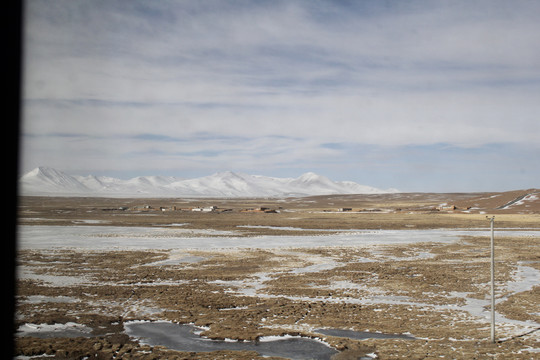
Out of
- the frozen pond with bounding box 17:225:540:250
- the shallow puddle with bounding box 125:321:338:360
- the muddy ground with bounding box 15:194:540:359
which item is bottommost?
the shallow puddle with bounding box 125:321:338:360

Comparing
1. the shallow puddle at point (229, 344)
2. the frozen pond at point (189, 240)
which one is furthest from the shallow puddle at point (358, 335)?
the frozen pond at point (189, 240)

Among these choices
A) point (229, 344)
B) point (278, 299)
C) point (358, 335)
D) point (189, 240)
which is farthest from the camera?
point (189, 240)

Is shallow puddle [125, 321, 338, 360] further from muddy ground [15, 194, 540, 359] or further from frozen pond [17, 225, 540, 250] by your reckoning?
frozen pond [17, 225, 540, 250]

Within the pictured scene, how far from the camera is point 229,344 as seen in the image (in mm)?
12172

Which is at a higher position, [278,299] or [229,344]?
[278,299]

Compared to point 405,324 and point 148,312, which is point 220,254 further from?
point 405,324

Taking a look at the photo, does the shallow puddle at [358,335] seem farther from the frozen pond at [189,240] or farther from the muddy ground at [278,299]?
the frozen pond at [189,240]

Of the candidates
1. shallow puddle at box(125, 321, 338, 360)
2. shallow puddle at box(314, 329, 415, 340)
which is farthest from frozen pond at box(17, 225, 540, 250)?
shallow puddle at box(314, 329, 415, 340)

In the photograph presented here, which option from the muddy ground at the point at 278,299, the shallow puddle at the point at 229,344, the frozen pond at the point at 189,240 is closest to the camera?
the shallow puddle at the point at 229,344

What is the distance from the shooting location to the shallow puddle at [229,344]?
11531 mm

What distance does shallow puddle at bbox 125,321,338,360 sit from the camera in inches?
454

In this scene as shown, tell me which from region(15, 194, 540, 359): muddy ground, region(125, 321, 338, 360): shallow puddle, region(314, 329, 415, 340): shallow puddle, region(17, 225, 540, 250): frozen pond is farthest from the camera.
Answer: region(17, 225, 540, 250): frozen pond

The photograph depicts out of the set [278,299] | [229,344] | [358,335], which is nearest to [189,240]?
[278,299]

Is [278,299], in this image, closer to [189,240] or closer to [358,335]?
[358,335]
